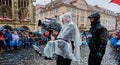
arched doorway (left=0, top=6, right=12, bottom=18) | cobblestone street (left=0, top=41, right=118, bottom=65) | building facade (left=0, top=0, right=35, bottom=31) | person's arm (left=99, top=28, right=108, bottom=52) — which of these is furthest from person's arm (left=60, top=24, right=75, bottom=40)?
arched doorway (left=0, top=6, right=12, bottom=18)

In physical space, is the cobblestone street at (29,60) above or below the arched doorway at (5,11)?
below

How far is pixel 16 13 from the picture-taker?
1661 inches

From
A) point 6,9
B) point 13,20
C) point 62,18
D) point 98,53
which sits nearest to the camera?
point 98,53

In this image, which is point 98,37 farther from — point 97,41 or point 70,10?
point 70,10

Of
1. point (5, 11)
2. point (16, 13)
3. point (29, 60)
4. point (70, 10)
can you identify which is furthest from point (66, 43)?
point (70, 10)

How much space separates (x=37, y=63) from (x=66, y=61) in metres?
4.02

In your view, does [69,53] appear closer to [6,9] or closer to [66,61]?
[66,61]

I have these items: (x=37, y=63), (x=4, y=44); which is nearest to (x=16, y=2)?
(x=4, y=44)

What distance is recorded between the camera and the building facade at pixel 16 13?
38434mm

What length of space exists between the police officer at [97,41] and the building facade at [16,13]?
3268 cm

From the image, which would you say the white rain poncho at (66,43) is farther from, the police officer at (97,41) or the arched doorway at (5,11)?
the arched doorway at (5,11)

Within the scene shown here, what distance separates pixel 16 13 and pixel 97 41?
3866 centimetres

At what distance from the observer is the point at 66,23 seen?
17.9 ft

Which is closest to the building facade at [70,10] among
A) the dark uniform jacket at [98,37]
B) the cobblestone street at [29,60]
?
the cobblestone street at [29,60]
